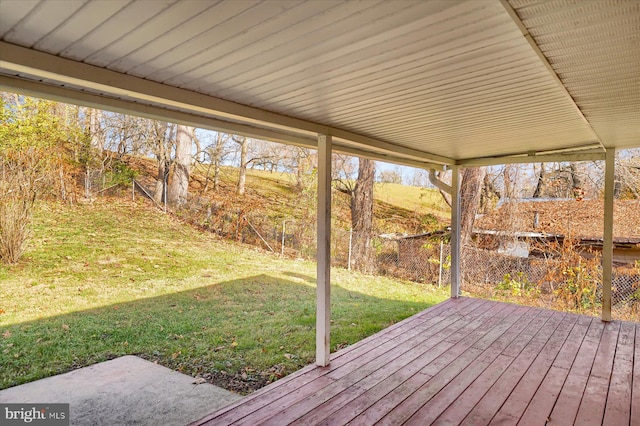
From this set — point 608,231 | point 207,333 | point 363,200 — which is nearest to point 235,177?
point 363,200

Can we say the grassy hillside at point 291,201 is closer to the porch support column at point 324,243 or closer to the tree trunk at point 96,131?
the tree trunk at point 96,131

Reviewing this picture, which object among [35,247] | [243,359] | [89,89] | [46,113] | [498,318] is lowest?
[243,359]

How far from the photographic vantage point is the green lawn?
14.4 ft

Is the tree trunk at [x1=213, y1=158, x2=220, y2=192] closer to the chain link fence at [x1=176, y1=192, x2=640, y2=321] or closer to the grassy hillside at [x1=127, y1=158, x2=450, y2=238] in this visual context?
the grassy hillside at [x1=127, y1=158, x2=450, y2=238]

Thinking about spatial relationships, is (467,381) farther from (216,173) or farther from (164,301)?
(216,173)

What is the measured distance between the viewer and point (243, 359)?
14.3 feet

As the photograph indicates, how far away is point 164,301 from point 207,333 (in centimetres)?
164

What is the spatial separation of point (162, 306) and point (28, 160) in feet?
11.5

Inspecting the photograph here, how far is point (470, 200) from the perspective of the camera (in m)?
9.45

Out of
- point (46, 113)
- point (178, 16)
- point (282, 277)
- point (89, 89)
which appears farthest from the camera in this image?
point (282, 277)

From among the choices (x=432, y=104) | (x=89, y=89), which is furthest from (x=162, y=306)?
(x=432, y=104)

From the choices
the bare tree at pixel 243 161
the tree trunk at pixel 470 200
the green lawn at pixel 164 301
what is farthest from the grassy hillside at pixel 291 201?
the green lawn at pixel 164 301

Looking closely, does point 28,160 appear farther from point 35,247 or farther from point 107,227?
point 107,227

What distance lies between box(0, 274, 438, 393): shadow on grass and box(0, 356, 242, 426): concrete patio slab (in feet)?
1.40
